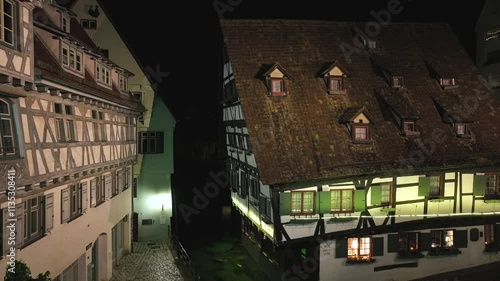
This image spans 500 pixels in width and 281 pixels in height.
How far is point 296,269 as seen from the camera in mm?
19969

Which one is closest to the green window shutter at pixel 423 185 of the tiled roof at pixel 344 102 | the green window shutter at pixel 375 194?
the tiled roof at pixel 344 102

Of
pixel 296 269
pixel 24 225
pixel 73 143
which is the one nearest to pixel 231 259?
pixel 296 269

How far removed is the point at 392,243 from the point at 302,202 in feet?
16.5

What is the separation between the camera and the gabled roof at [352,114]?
19.9m

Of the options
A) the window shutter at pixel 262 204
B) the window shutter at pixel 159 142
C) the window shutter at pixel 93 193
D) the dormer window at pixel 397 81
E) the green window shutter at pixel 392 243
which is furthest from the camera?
the window shutter at pixel 159 142

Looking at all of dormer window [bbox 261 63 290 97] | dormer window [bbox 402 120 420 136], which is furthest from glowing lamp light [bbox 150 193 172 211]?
dormer window [bbox 402 120 420 136]

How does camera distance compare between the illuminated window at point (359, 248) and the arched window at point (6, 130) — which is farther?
the illuminated window at point (359, 248)

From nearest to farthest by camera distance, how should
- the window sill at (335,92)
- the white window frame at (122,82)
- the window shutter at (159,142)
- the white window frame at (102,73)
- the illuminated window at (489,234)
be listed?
1. the white window frame at (102,73)
2. the window sill at (335,92)
3. the illuminated window at (489,234)
4. the white window frame at (122,82)
5. the window shutter at (159,142)

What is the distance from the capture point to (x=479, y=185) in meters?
20.7

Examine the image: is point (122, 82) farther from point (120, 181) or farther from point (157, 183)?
point (157, 183)

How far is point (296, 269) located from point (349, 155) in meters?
5.81

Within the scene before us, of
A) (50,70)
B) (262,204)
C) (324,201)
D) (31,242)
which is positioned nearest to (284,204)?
(324,201)

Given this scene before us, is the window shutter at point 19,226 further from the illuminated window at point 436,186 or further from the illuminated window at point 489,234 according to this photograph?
the illuminated window at point 489,234

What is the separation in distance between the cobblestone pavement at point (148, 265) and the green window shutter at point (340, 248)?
23.5ft
